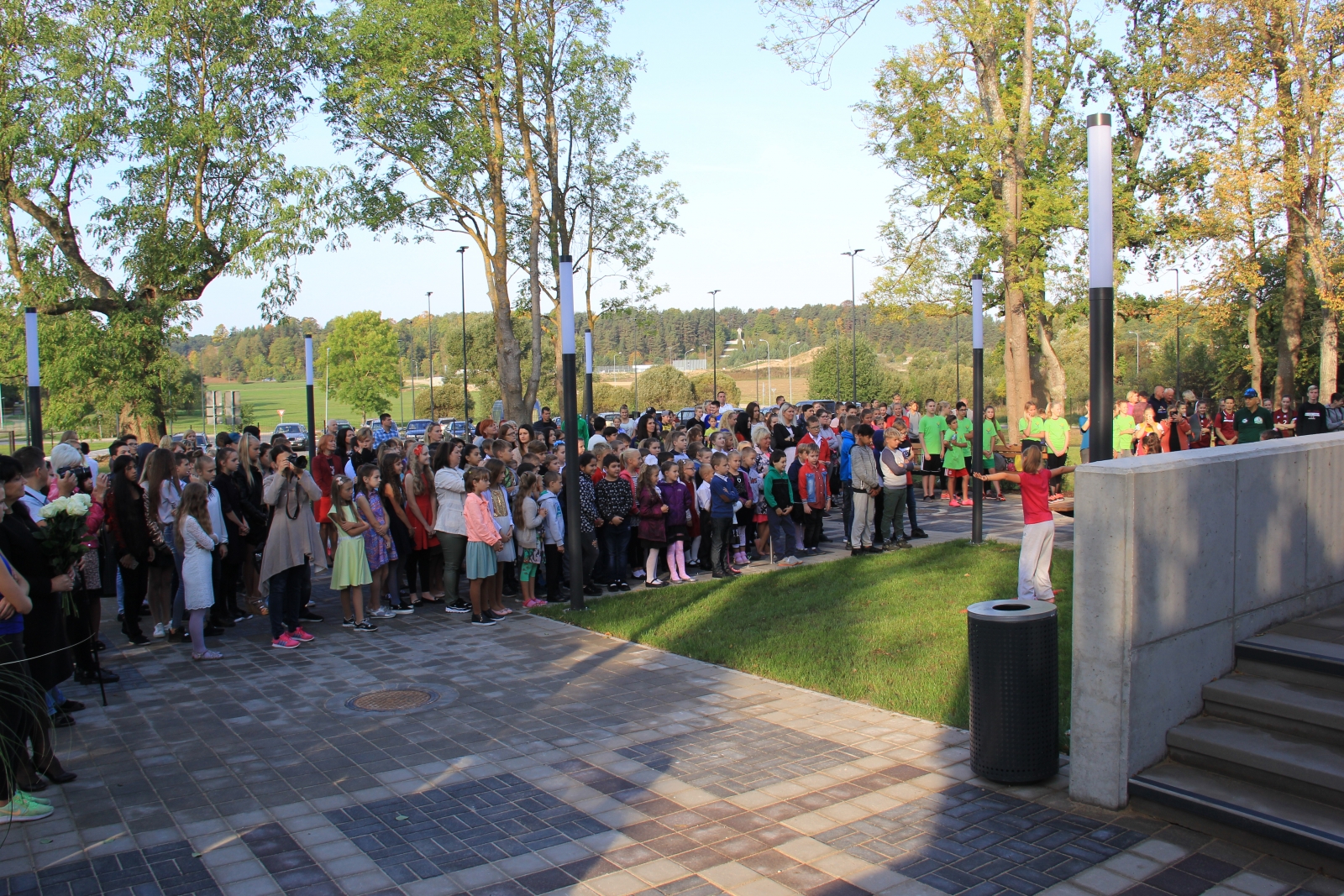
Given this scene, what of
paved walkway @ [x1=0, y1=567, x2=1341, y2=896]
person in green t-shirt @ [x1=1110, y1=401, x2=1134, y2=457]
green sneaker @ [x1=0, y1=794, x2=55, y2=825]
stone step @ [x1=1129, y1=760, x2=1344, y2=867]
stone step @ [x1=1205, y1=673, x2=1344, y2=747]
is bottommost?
paved walkway @ [x1=0, y1=567, x2=1341, y2=896]

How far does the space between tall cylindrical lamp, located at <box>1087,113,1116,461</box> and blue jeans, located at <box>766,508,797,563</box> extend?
744cm

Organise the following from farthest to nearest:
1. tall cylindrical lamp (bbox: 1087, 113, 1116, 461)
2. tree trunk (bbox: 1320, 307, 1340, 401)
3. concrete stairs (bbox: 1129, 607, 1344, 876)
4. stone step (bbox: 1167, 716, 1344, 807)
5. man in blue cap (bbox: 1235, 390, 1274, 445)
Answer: tree trunk (bbox: 1320, 307, 1340, 401), man in blue cap (bbox: 1235, 390, 1274, 445), tall cylindrical lamp (bbox: 1087, 113, 1116, 461), stone step (bbox: 1167, 716, 1344, 807), concrete stairs (bbox: 1129, 607, 1344, 876)

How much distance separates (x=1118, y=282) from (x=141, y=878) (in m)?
30.9

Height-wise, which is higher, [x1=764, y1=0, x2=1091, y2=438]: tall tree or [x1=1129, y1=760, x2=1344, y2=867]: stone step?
[x1=764, y1=0, x2=1091, y2=438]: tall tree

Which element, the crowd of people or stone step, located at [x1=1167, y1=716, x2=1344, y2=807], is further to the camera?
the crowd of people

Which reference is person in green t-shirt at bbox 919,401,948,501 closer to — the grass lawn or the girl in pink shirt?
the grass lawn

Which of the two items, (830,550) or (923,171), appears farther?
(923,171)

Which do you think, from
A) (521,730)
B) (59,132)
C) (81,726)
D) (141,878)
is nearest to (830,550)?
(521,730)

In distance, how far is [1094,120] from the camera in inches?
251

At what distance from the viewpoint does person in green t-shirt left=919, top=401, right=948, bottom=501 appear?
769 inches

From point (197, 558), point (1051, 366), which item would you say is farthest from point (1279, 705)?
point (1051, 366)

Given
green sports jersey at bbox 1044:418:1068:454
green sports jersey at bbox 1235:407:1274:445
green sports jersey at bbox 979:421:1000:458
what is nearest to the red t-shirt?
green sports jersey at bbox 1044:418:1068:454

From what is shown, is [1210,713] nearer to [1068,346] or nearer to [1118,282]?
[1118,282]

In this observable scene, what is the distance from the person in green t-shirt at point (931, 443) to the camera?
769 inches
